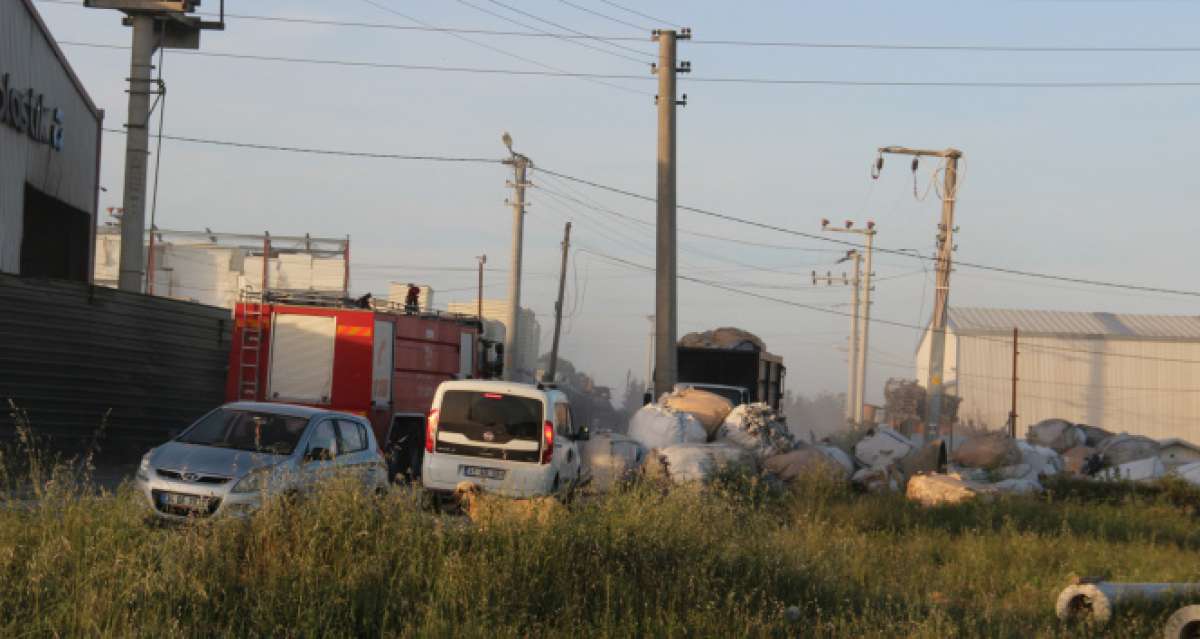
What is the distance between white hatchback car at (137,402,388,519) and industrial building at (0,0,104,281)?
9994 mm

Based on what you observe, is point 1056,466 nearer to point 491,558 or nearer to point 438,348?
point 438,348

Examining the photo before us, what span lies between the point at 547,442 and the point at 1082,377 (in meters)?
57.9

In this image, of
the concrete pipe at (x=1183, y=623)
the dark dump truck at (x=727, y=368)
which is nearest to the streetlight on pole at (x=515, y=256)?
the dark dump truck at (x=727, y=368)

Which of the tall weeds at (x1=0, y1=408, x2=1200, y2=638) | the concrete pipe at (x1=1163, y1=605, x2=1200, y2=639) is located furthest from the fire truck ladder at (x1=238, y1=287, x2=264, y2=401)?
the concrete pipe at (x1=1163, y1=605, x2=1200, y2=639)

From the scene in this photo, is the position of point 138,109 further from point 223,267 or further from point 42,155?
point 223,267

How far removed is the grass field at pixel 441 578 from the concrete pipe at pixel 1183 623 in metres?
0.66

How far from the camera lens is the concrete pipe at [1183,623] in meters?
10.4

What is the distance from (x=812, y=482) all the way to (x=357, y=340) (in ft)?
26.5

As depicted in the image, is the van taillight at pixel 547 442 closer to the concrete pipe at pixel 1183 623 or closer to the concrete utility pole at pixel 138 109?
the concrete pipe at pixel 1183 623

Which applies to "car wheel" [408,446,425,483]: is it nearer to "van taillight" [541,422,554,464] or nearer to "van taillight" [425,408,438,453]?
"van taillight" [425,408,438,453]

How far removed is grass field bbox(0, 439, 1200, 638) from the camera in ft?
26.3

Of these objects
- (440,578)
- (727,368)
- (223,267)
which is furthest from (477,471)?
(223,267)

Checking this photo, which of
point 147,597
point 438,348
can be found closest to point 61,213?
point 438,348

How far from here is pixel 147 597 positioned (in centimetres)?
794
